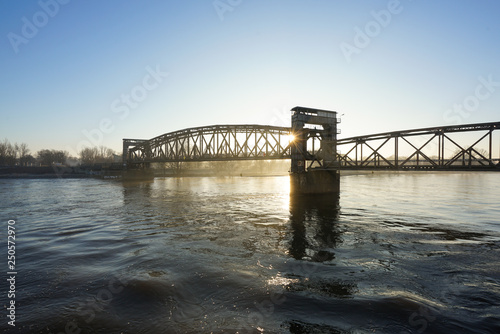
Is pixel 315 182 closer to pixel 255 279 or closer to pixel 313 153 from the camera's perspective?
pixel 313 153

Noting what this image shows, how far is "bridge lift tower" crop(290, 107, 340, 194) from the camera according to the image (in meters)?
42.3

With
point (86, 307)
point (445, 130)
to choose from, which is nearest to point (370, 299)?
point (86, 307)

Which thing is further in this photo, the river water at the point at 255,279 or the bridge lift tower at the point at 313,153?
the bridge lift tower at the point at 313,153

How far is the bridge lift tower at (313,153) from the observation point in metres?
42.3

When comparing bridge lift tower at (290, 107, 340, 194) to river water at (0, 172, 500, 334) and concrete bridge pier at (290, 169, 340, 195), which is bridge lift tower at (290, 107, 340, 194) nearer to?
concrete bridge pier at (290, 169, 340, 195)

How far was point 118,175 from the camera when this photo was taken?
112 meters

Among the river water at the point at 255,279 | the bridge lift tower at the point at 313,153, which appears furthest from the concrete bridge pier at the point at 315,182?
the river water at the point at 255,279

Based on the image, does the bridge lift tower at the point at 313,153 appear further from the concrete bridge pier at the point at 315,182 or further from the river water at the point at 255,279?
the river water at the point at 255,279

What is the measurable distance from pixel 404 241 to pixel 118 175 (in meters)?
118

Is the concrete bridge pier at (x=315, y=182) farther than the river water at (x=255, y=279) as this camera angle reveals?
Yes

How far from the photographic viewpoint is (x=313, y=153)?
44.3 meters

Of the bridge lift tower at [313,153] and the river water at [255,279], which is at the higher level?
the bridge lift tower at [313,153]

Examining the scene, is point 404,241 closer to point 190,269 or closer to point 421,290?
point 421,290

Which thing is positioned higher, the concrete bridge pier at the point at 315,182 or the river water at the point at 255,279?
the concrete bridge pier at the point at 315,182
